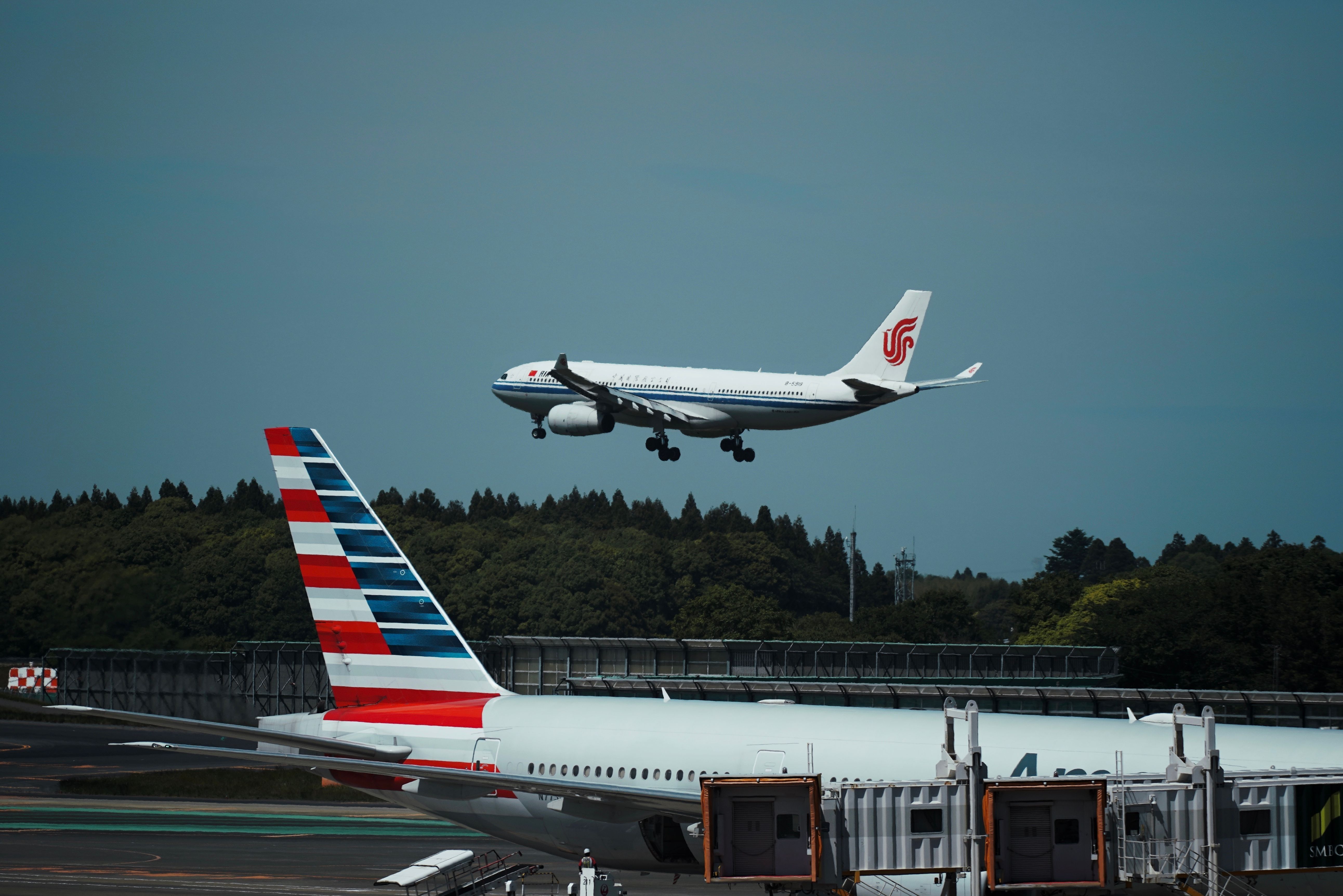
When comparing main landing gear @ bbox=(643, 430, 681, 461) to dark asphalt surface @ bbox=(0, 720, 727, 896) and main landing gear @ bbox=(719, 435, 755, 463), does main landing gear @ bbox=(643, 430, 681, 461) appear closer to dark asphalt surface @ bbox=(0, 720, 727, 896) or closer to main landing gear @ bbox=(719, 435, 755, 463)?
main landing gear @ bbox=(719, 435, 755, 463)

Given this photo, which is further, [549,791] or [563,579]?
[563,579]

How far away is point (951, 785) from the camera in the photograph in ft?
66.7

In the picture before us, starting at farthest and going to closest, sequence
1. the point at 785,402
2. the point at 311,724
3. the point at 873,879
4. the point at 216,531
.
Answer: the point at 216,531 < the point at 785,402 < the point at 311,724 < the point at 873,879

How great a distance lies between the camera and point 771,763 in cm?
2564

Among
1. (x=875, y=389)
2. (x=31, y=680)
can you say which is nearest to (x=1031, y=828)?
(x=875, y=389)

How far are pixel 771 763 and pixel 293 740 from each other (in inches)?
357

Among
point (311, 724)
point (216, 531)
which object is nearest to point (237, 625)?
point (216, 531)

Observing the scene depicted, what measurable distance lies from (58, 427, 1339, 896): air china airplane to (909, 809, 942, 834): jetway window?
2697mm

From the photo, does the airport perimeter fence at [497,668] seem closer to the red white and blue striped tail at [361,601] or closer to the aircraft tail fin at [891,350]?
the aircraft tail fin at [891,350]

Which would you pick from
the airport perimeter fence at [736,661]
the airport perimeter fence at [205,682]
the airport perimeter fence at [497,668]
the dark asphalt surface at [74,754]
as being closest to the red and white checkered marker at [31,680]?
the airport perimeter fence at [205,682]

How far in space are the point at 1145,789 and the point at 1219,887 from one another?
1.67 meters

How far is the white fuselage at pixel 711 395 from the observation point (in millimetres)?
78125

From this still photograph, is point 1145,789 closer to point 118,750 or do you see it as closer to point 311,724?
point 311,724

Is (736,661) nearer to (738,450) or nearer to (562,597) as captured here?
(738,450)
